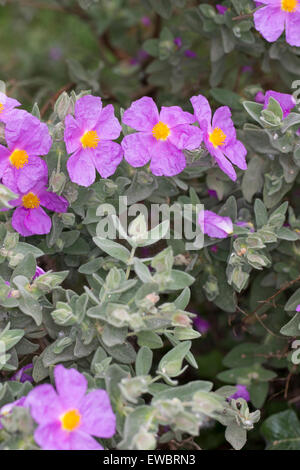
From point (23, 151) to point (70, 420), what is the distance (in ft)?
1.63

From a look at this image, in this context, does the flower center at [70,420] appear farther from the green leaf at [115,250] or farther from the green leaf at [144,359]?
the green leaf at [115,250]

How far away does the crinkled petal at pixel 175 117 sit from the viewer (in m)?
1.23

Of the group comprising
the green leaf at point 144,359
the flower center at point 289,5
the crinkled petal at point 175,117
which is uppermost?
the flower center at point 289,5

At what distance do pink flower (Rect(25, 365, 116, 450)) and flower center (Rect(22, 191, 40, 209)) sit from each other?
15.0 inches

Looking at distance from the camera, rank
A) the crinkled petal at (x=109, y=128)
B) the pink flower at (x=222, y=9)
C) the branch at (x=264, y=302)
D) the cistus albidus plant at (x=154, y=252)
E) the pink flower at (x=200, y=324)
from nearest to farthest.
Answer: the cistus albidus plant at (x=154, y=252) < the crinkled petal at (x=109, y=128) < the branch at (x=264, y=302) < the pink flower at (x=222, y=9) < the pink flower at (x=200, y=324)

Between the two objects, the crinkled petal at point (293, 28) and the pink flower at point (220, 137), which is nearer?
the pink flower at point (220, 137)

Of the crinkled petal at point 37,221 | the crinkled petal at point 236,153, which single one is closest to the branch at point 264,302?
the crinkled petal at point 236,153

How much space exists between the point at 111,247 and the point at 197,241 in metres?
0.24

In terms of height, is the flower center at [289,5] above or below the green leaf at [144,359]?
above

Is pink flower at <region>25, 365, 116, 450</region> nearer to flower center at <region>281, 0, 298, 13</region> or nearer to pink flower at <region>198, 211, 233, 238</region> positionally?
pink flower at <region>198, 211, 233, 238</region>

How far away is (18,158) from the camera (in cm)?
116

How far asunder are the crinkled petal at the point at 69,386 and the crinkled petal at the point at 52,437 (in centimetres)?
4
